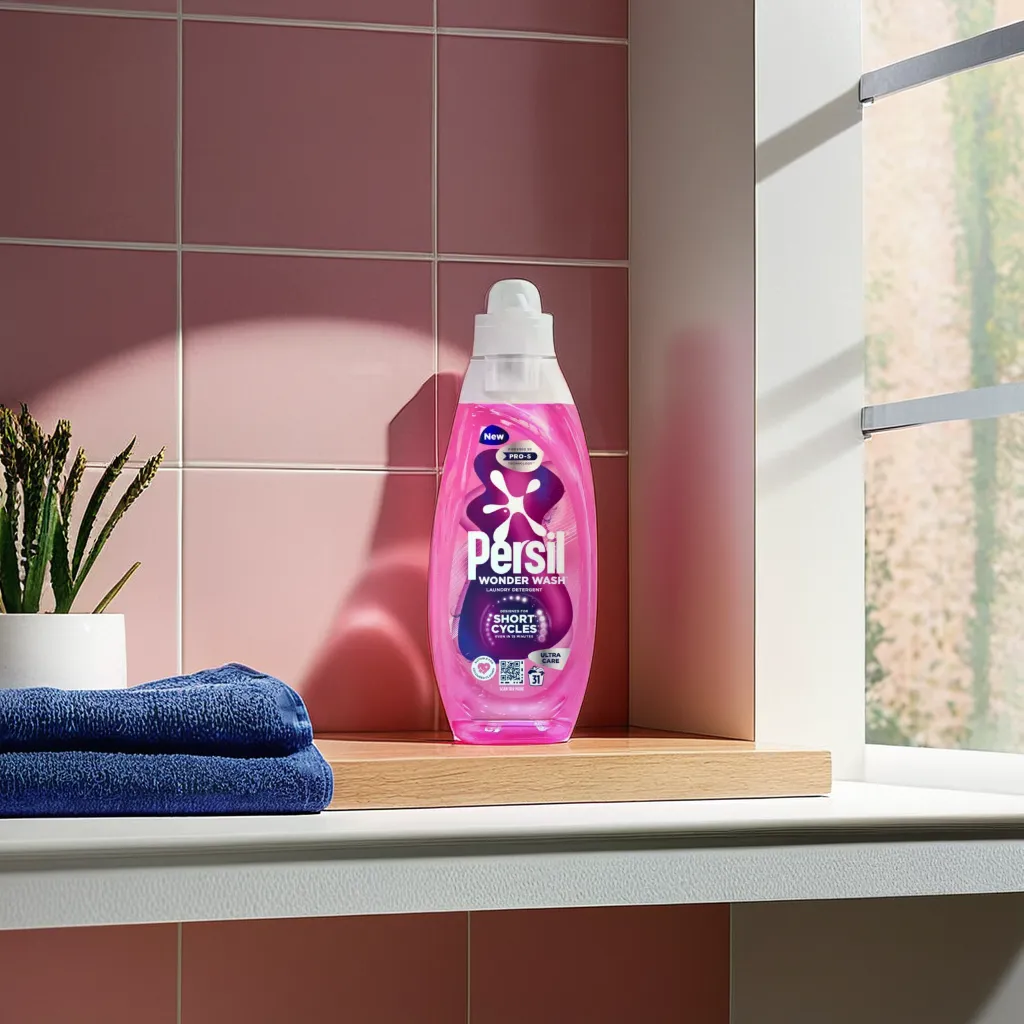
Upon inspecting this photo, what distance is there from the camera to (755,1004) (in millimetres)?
1003

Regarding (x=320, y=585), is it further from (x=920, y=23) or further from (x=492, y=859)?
(x=920, y=23)

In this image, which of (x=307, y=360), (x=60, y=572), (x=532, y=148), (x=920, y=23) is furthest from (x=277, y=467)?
(x=920, y=23)

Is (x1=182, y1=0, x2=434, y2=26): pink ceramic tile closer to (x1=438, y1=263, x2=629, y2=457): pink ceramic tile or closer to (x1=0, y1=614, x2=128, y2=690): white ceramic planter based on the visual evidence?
(x1=438, y1=263, x2=629, y2=457): pink ceramic tile

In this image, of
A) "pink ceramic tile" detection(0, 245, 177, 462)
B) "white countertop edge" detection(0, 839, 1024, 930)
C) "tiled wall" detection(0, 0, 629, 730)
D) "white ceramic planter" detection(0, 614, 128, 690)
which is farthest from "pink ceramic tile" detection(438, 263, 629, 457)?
"white countertop edge" detection(0, 839, 1024, 930)

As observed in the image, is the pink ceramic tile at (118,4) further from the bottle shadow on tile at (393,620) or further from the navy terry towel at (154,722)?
the navy terry towel at (154,722)

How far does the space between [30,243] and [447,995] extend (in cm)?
64

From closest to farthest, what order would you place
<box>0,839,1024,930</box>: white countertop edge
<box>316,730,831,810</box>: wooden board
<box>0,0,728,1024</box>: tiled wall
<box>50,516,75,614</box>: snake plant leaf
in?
<box>0,839,1024,930</box>: white countertop edge
<box>316,730,831,810</box>: wooden board
<box>50,516,75,614</box>: snake plant leaf
<box>0,0,728,1024</box>: tiled wall

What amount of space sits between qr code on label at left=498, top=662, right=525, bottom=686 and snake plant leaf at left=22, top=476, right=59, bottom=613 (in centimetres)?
31

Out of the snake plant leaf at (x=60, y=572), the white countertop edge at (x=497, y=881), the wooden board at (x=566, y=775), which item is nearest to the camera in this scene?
the white countertop edge at (x=497, y=881)

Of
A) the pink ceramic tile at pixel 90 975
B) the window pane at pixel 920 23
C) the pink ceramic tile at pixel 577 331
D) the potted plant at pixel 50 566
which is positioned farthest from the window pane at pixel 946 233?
the pink ceramic tile at pixel 90 975

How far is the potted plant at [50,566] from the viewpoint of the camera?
31.9 inches

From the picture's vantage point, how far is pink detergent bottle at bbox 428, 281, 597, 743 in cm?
89

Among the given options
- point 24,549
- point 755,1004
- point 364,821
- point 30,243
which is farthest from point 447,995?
point 30,243

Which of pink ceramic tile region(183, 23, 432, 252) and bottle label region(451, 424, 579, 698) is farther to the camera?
pink ceramic tile region(183, 23, 432, 252)
